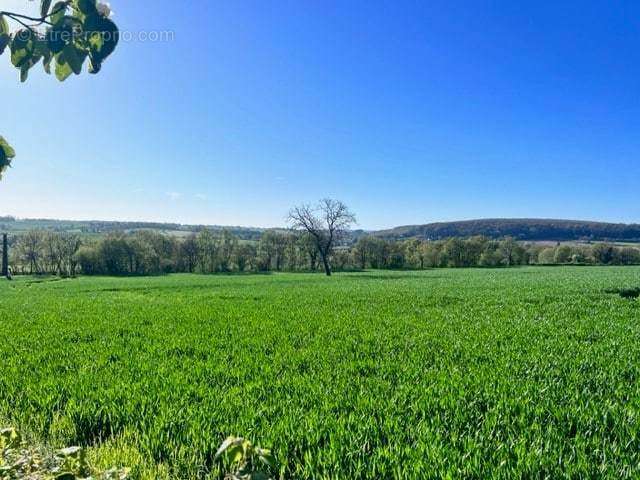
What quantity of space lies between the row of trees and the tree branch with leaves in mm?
74707

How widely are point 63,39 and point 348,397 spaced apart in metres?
5.32

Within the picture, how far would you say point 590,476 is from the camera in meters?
3.50

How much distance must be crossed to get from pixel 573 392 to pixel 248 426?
475 centimetres

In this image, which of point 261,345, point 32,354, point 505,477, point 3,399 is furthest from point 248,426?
point 32,354

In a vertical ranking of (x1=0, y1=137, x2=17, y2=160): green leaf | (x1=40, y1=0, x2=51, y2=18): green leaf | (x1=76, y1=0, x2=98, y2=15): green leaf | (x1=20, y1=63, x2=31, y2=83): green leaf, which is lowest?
(x1=0, y1=137, x2=17, y2=160): green leaf

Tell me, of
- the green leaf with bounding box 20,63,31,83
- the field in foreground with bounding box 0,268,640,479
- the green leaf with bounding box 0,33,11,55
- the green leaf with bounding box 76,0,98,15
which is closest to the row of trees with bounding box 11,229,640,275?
the field in foreground with bounding box 0,268,640,479

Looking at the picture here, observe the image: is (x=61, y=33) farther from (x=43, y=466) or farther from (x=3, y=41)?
(x=43, y=466)

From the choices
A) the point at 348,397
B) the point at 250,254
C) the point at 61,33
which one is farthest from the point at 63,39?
the point at 250,254

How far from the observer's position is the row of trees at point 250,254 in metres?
87.2

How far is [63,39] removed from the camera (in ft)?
5.27

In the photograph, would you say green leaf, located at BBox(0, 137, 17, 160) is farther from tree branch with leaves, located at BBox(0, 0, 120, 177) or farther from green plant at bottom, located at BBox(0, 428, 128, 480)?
green plant at bottom, located at BBox(0, 428, 128, 480)

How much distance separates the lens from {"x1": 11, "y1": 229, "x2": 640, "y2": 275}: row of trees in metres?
87.2

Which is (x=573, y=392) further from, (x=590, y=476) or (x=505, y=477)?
(x=505, y=477)

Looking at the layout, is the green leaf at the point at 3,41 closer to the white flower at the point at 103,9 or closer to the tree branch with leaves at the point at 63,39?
the tree branch with leaves at the point at 63,39
